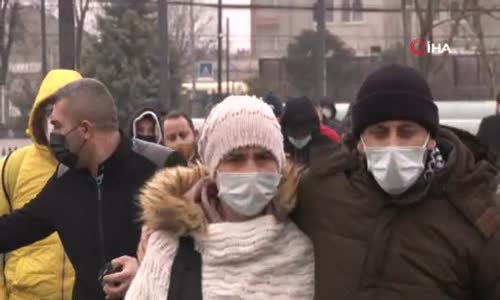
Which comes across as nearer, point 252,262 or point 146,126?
point 252,262

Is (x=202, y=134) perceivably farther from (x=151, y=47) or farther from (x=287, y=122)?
(x=151, y=47)

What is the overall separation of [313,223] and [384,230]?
0.82 ft

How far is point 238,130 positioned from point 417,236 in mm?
574

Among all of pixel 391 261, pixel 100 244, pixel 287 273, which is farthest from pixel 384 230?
pixel 100 244

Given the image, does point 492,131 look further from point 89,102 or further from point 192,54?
point 192,54

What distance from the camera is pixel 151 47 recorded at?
1299 inches

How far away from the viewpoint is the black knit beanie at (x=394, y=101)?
284 centimetres

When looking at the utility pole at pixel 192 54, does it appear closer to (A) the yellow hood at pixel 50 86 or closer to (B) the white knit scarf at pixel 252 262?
(A) the yellow hood at pixel 50 86

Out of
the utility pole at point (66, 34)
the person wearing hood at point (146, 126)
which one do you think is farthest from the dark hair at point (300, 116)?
the utility pole at point (66, 34)

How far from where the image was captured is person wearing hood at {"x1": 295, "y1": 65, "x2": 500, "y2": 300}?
8.91 feet

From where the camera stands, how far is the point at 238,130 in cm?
301

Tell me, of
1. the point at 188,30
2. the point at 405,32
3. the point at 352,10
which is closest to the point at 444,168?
the point at 405,32

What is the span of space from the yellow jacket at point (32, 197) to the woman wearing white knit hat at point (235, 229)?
172cm

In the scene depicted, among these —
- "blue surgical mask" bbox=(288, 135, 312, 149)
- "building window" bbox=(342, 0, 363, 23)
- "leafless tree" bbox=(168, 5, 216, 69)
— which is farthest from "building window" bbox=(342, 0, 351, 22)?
"blue surgical mask" bbox=(288, 135, 312, 149)
